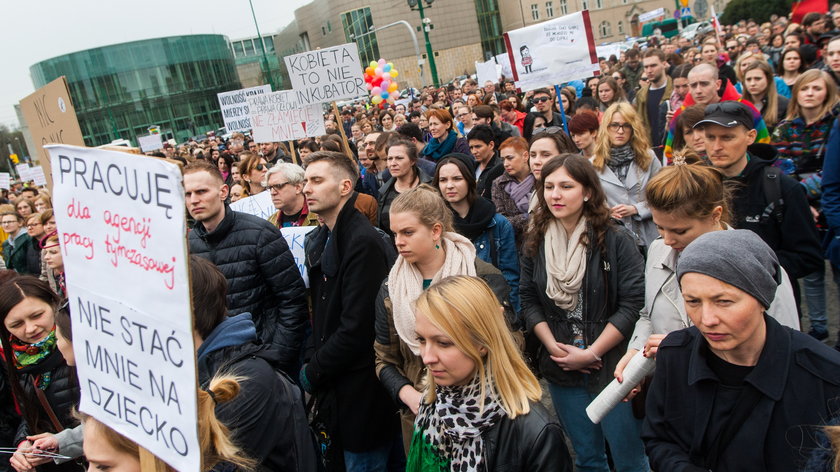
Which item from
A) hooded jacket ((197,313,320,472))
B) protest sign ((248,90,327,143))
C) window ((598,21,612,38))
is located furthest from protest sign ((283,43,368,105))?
window ((598,21,612,38))

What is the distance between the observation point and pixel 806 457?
1.62 meters

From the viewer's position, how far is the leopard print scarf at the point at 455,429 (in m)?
1.96

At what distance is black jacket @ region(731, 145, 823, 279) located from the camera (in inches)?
117

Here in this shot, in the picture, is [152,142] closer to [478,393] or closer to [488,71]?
[488,71]

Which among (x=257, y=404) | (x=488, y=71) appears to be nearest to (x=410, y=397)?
(x=257, y=404)

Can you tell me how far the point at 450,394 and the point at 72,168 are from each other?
1394 mm

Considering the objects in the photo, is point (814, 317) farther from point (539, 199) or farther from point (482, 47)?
point (482, 47)

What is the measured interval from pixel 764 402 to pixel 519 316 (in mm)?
1730

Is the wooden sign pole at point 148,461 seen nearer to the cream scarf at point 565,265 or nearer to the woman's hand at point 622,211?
the cream scarf at point 565,265

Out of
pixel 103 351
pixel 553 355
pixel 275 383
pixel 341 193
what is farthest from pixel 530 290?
pixel 103 351

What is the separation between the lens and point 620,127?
13.8 ft

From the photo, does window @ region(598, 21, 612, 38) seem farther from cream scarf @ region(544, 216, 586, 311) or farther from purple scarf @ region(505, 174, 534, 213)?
cream scarf @ region(544, 216, 586, 311)

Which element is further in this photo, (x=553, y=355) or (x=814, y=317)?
(x=814, y=317)

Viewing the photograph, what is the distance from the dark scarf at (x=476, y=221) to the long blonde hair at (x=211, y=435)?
2.10 metres
